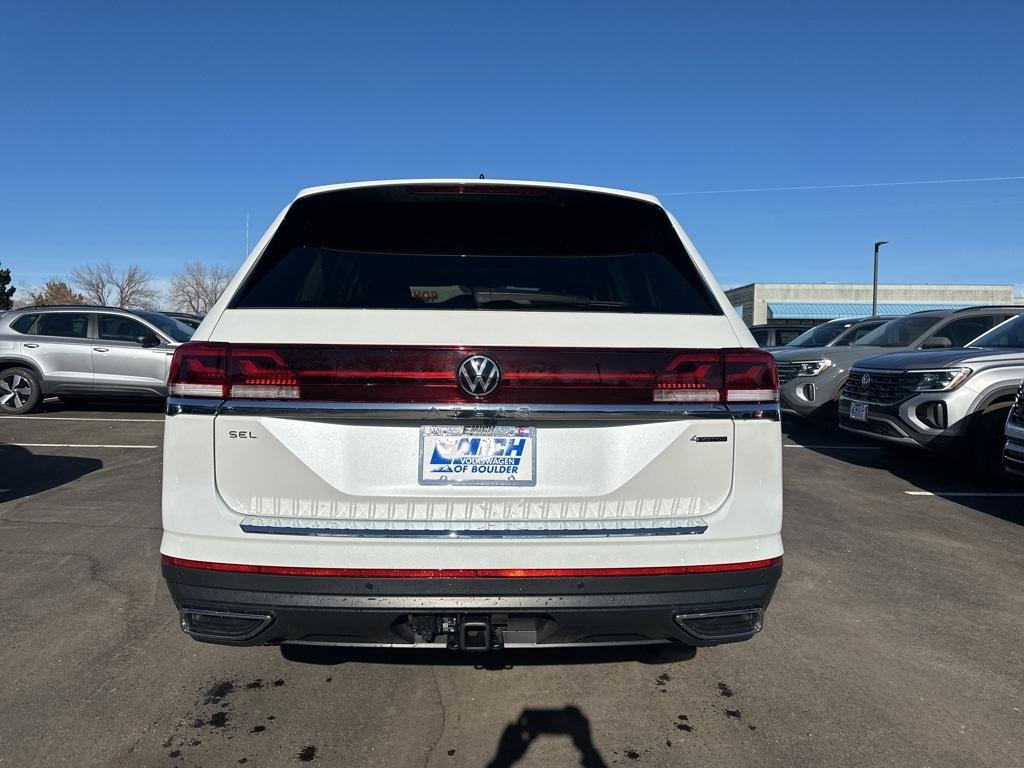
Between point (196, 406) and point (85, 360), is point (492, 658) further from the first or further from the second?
point (85, 360)

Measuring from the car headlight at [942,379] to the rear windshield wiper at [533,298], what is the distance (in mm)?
5699

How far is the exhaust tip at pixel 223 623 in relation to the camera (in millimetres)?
2243

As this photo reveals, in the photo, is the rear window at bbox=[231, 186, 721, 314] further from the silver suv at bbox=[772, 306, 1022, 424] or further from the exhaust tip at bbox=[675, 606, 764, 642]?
the silver suv at bbox=[772, 306, 1022, 424]

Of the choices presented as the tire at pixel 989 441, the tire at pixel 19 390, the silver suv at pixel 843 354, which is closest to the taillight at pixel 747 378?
the tire at pixel 989 441

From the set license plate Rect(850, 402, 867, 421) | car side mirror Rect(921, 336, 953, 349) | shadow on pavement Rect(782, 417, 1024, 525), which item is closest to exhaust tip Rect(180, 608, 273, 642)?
shadow on pavement Rect(782, 417, 1024, 525)

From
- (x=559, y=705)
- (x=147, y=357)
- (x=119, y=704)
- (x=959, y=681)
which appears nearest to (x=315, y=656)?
(x=119, y=704)

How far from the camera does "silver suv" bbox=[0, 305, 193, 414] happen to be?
11211 millimetres

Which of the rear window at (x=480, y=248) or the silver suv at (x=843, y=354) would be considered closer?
the rear window at (x=480, y=248)

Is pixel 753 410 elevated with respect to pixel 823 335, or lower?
lower

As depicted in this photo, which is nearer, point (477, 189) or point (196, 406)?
point (196, 406)

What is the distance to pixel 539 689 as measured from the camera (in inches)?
115

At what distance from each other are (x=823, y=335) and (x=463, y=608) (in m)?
11.7

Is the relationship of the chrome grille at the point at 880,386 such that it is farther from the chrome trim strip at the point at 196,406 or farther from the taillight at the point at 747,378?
the chrome trim strip at the point at 196,406

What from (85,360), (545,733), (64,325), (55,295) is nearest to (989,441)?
(545,733)
